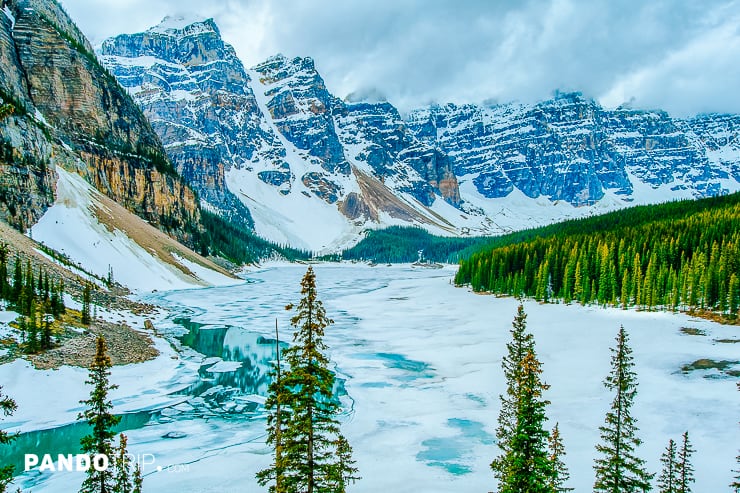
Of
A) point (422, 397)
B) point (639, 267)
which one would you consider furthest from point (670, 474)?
point (639, 267)

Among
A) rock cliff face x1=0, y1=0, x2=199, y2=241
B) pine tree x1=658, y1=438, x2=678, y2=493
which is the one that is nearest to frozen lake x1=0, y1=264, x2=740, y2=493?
pine tree x1=658, y1=438, x2=678, y2=493

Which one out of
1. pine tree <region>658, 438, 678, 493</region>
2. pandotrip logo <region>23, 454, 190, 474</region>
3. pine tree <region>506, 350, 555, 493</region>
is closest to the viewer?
pine tree <region>506, 350, 555, 493</region>

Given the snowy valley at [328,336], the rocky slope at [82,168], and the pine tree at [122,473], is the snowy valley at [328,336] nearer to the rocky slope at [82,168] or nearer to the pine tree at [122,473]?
the rocky slope at [82,168]

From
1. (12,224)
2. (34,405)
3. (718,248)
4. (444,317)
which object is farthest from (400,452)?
(12,224)

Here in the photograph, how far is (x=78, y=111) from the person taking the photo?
304ft

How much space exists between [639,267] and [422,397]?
3743 cm

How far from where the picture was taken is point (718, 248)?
48594 mm

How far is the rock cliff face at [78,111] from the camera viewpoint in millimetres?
85062

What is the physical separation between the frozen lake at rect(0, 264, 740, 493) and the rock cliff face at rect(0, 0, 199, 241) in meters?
59.8

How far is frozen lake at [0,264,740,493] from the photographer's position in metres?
15.7

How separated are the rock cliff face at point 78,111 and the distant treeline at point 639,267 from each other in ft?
232

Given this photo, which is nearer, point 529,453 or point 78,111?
point 529,453

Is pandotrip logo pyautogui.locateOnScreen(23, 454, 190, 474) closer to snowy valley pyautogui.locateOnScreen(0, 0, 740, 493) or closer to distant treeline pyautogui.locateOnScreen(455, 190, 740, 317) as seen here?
snowy valley pyautogui.locateOnScreen(0, 0, 740, 493)

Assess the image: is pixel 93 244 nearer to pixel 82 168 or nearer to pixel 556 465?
pixel 82 168
